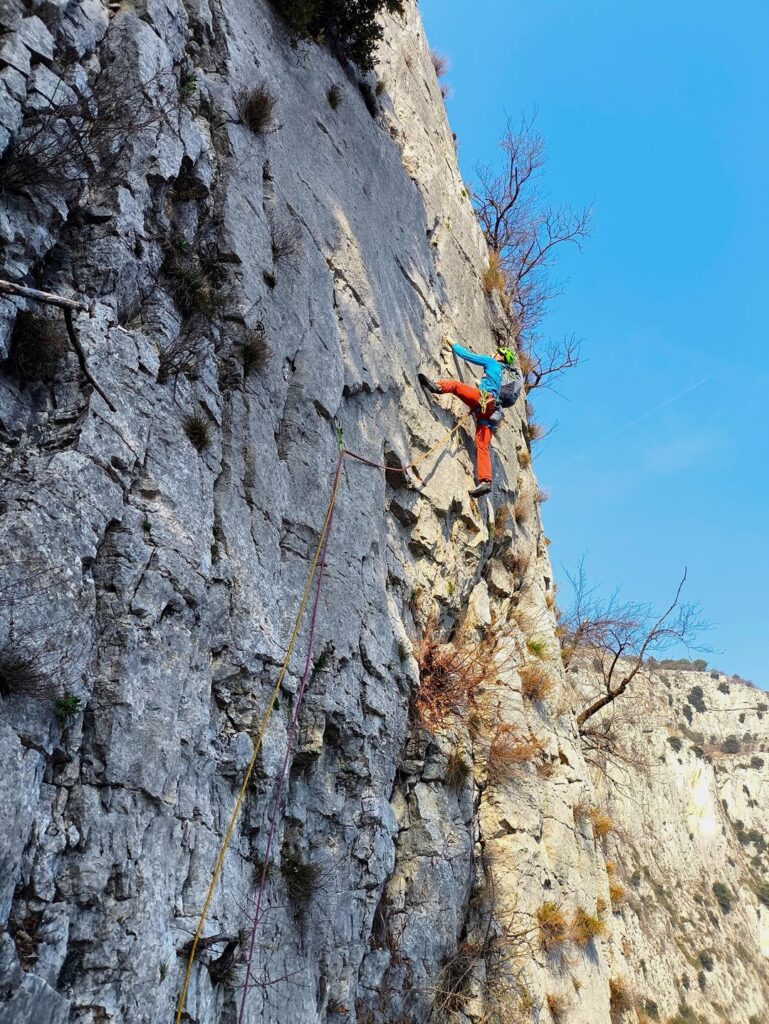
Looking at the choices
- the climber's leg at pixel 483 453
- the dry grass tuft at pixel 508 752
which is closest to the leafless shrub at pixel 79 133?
the climber's leg at pixel 483 453

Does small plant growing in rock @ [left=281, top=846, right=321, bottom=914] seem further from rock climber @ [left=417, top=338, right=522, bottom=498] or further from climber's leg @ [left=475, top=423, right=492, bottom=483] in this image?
climber's leg @ [left=475, top=423, right=492, bottom=483]

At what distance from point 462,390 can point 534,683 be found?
4145 millimetres

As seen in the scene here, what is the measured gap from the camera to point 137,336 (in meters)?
5.73

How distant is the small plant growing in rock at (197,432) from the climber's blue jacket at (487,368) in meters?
6.16

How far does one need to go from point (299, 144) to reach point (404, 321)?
2.56 metres

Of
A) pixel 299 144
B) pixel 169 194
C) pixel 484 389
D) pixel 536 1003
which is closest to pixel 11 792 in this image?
pixel 169 194

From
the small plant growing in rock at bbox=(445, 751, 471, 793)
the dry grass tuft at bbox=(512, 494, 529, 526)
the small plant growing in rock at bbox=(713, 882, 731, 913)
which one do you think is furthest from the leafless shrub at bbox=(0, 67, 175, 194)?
the small plant growing in rock at bbox=(713, 882, 731, 913)

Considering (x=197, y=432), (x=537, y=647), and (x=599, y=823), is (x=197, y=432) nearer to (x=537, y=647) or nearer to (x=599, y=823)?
(x=537, y=647)

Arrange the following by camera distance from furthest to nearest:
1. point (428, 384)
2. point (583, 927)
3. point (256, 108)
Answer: point (428, 384) < point (583, 927) < point (256, 108)

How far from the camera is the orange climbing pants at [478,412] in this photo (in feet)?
35.8

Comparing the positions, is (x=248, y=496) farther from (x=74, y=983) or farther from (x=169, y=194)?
(x=74, y=983)

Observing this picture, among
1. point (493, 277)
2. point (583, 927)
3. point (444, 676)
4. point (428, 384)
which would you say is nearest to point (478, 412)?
point (428, 384)

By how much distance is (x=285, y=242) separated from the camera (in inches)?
308

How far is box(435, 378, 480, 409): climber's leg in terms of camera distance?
10852 millimetres
